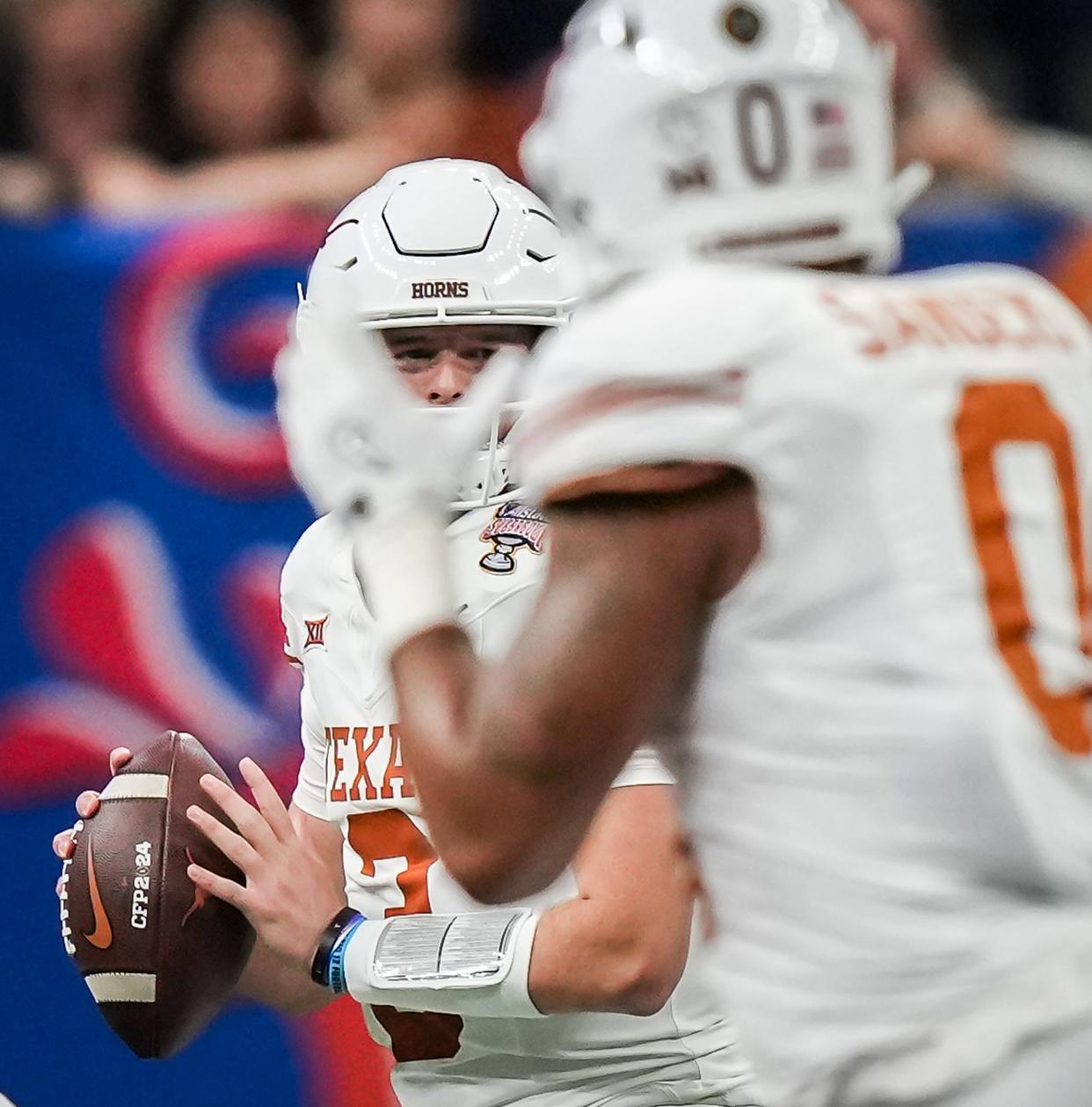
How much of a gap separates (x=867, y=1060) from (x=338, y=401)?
0.62 meters

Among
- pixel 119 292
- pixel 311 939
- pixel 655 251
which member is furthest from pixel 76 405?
pixel 655 251

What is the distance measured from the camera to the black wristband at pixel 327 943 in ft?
6.95

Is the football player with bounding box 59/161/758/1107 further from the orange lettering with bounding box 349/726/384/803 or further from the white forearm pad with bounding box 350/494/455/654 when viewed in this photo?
the white forearm pad with bounding box 350/494/455/654

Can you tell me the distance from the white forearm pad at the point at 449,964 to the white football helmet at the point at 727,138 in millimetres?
811

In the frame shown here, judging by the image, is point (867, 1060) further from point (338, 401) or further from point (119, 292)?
point (119, 292)

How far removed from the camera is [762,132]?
1.47m

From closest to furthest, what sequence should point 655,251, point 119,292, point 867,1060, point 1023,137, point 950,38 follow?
point 867,1060 < point 655,251 < point 119,292 < point 1023,137 < point 950,38

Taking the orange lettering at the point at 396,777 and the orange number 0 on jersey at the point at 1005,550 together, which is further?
the orange lettering at the point at 396,777

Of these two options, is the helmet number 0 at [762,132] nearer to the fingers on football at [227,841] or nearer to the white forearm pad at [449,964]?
the white forearm pad at [449,964]

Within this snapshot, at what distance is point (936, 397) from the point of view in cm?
138

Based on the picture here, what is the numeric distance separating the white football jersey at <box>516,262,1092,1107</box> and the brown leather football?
3.16 ft

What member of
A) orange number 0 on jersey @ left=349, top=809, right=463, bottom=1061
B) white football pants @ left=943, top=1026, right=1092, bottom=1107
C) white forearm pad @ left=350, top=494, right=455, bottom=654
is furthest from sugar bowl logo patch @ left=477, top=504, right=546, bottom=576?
white football pants @ left=943, top=1026, right=1092, bottom=1107

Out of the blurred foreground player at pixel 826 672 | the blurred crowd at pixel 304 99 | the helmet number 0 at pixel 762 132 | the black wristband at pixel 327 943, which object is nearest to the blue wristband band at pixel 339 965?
the black wristband at pixel 327 943

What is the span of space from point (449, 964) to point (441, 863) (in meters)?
0.18
